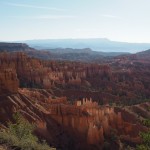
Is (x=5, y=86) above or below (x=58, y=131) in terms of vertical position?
above

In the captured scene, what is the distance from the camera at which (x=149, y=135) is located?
2897cm

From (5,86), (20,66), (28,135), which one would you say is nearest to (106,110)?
(5,86)

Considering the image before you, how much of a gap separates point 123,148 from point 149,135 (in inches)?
804

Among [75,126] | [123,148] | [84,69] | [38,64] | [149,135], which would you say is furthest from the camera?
[84,69]

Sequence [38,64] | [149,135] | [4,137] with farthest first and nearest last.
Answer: [38,64]
[149,135]
[4,137]

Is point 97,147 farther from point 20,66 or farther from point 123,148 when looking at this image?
point 20,66

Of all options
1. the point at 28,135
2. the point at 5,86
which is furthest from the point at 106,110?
the point at 28,135

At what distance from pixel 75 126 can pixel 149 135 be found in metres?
24.0

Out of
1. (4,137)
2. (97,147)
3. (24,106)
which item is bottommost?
(97,147)

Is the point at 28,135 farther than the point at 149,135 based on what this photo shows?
Yes

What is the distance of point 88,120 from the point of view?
52438mm

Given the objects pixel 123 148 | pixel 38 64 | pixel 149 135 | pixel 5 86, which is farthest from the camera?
pixel 38 64

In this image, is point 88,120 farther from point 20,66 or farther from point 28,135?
point 20,66

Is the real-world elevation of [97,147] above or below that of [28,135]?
below
